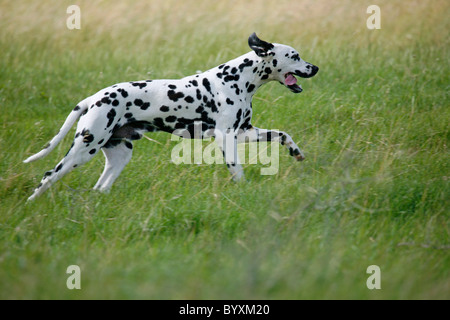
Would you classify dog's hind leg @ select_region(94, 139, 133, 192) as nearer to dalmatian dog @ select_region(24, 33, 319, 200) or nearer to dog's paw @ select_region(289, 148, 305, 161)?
dalmatian dog @ select_region(24, 33, 319, 200)

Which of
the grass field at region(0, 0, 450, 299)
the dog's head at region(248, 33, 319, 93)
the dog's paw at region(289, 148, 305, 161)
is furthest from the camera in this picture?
the dog's paw at region(289, 148, 305, 161)

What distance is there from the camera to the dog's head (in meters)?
6.54

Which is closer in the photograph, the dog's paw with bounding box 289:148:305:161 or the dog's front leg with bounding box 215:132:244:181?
the dog's front leg with bounding box 215:132:244:181

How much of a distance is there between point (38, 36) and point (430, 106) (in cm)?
691

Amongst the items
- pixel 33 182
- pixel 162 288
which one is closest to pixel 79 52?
pixel 33 182

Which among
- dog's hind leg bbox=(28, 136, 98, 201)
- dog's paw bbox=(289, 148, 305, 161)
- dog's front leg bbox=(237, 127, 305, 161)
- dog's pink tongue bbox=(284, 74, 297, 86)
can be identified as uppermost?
dog's pink tongue bbox=(284, 74, 297, 86)

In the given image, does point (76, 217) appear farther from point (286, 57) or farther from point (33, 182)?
point (286, 57)

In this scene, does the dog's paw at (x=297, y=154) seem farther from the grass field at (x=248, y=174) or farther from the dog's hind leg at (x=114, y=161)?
the dog's hind leg at (x=114, y=161)

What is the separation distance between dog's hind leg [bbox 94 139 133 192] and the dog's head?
1677 millimetres

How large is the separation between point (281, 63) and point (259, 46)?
1.06 ft

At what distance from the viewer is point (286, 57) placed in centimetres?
670

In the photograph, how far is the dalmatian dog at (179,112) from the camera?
602cm

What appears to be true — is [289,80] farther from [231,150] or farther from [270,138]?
[231,150]

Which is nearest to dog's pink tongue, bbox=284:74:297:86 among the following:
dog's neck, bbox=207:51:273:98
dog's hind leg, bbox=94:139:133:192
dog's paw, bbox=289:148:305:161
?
dog's neck, bbox=207:51:273:98
